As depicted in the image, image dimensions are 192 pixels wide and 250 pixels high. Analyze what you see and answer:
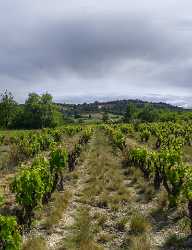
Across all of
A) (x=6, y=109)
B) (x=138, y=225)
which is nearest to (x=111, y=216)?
(x=138, y=225)

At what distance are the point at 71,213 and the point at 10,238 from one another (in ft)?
21.3

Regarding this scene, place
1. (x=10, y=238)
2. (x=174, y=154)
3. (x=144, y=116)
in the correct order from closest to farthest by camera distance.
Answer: (x=10, y=238) → (x=174, y=154) → (x=144, y=116)

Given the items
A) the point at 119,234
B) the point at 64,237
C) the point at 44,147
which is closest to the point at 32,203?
the point at 64,237

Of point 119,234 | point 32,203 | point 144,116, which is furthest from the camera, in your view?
point 144,116

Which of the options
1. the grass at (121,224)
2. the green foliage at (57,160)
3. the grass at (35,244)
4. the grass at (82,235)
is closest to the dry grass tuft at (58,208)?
the grass at (82,235)

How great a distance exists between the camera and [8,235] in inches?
439

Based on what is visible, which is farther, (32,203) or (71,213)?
(71,213)

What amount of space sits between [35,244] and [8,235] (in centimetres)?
222

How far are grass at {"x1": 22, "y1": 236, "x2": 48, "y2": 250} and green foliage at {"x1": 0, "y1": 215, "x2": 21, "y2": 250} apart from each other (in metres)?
1.69

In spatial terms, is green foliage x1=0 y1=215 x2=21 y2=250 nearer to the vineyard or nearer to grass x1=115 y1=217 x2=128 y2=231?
the vineyard

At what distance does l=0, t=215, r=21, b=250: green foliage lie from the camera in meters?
11.1

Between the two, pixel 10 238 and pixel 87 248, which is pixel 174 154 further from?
→ pixel 10 238

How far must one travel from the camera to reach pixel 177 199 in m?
17.9

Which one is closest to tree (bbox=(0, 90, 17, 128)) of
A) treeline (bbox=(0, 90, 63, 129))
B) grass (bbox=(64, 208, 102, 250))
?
treeline (bbox=(0, 90, 63, 129))
